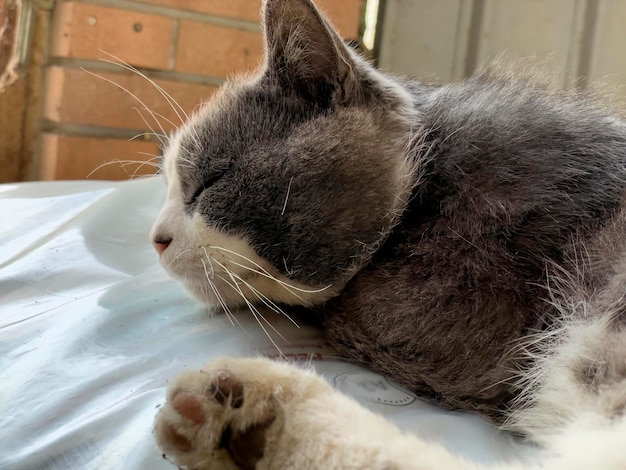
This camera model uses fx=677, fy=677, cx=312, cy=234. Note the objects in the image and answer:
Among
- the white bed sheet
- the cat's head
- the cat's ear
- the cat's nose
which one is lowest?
the white bed sheet

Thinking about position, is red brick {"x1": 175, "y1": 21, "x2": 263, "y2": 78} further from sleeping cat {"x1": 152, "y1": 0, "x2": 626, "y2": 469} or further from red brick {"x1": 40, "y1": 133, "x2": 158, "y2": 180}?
sleeping cat {"x1": 152, "y1": 0, "x2": 626, "y2": 469}

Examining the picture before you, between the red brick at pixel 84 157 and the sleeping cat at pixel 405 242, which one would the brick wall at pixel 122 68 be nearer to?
the red brick at pixel 84 157

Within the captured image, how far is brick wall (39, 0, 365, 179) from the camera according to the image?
1.89 m

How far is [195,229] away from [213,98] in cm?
27

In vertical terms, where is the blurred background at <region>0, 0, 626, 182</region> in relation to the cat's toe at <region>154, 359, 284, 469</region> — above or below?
A: above

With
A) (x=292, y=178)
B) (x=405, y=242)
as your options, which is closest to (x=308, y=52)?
(x=292, y=178)

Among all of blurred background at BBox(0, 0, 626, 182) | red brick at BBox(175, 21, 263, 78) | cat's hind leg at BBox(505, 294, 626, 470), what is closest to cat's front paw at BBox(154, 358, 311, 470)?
cat's hind leg at BBox(505, 294, 626, 470)

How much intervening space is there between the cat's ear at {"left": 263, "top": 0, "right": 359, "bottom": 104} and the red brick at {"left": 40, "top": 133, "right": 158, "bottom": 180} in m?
1.02

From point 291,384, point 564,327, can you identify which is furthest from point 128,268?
point 564,327

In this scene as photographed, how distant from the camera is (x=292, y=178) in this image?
2.83 feet

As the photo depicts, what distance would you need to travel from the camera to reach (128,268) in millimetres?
1136

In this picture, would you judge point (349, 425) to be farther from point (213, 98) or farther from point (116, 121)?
point (116, 121)

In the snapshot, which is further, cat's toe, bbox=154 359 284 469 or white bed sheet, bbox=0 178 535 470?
white bed sheet, bbox=0 178 535 470

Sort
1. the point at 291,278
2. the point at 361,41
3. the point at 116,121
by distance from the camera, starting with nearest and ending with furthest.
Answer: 1. the point at 291,278
2. the point at 116,121
3. the point at 361,41
